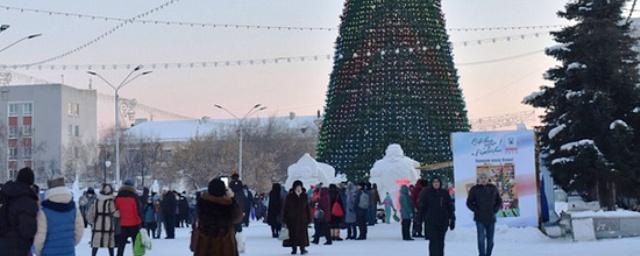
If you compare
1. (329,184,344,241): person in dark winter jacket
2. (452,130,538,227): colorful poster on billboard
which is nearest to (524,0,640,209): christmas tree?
(452,130,538,227): colorful poster on billboard

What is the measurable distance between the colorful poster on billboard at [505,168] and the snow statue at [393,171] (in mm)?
9052

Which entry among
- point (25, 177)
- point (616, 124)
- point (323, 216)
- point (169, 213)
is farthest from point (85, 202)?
point (25, 177)

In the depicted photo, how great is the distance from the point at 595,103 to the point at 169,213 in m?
11.3

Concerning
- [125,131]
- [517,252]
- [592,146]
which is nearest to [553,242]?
[517,252]

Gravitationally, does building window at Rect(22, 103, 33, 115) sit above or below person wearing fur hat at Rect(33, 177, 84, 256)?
above

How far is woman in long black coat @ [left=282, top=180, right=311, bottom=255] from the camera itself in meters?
20.5

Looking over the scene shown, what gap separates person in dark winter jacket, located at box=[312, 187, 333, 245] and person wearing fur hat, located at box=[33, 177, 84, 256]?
12.7 meters

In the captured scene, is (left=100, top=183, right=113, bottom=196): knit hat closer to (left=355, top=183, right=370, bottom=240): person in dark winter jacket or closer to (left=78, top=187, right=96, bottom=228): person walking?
(left=355, top=183, right=370, bottom=240): person in dark winter jacket

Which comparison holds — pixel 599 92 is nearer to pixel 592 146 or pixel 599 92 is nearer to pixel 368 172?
pixel 592 146

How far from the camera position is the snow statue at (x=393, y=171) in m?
33.5

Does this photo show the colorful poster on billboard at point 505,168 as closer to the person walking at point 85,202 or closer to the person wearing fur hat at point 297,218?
the person wearing fur hat at point 297,218

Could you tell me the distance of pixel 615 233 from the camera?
74.5 ft

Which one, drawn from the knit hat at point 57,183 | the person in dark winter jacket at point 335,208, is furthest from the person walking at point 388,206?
the knit hat at point 57,183

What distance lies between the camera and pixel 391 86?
33938 mm
